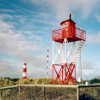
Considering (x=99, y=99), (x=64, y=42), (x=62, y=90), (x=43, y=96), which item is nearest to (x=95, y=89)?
(x=99, y=99)

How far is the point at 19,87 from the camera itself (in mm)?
14828

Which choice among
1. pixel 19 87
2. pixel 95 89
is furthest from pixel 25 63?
pixel 95 89

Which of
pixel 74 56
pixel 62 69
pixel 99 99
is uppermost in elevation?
pixel 74 56

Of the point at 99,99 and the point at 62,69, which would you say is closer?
the point at 99,99

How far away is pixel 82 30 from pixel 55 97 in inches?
488

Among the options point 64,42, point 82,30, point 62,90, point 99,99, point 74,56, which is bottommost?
point 99,99

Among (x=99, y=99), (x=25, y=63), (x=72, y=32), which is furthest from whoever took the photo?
(x=25, y=63)

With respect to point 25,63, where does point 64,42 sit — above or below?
above

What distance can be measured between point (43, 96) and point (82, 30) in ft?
41.2

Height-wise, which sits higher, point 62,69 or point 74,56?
point 74,56

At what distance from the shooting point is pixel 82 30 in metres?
23.1

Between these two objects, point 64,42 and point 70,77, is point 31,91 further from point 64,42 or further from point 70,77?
point 64,42

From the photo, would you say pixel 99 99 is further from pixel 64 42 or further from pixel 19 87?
pixel 64 42

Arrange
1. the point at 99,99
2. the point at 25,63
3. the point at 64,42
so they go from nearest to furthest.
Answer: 1. the point at 99,99
2. the point at 64,42
3. the point at 25,63
